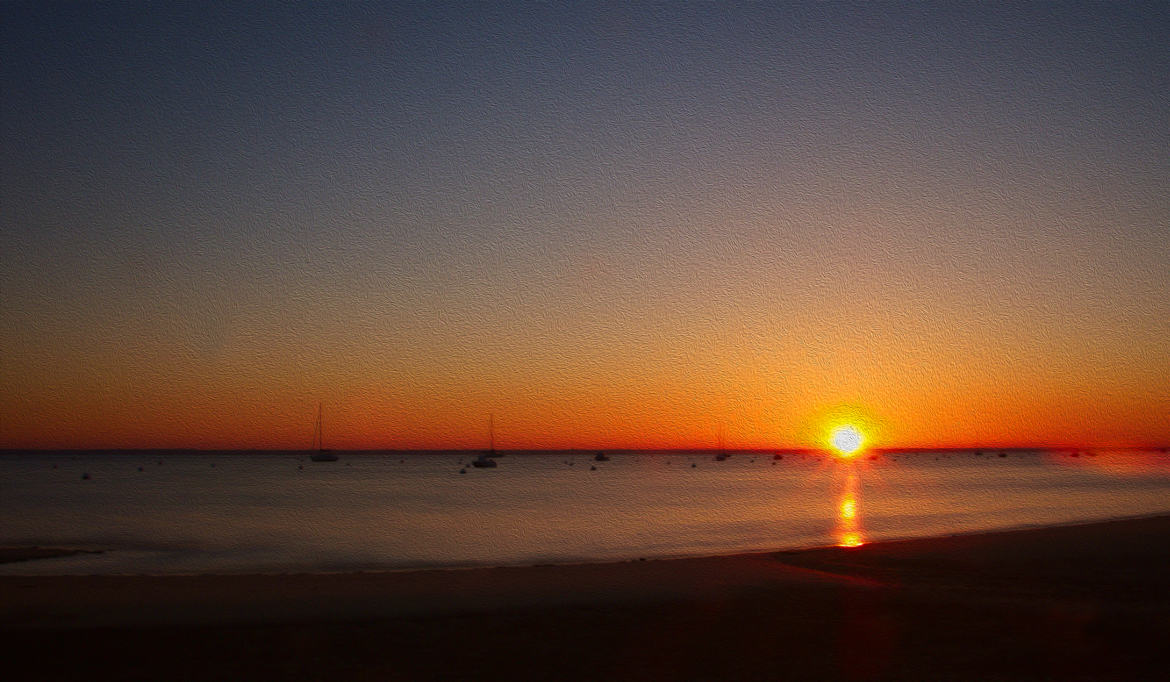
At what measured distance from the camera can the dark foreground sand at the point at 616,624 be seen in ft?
43.1

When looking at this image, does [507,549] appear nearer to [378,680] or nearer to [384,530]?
[384,530]

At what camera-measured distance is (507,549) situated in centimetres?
3944

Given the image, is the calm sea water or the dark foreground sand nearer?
the dark foreground sand

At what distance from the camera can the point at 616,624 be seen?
1672cm

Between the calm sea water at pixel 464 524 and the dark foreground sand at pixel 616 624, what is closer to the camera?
the dark foreground sand at pixel 616 624

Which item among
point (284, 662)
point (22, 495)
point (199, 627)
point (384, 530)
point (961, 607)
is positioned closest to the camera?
point (284, 662)

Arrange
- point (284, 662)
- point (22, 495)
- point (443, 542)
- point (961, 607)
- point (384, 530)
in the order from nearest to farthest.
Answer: point (284, 662) < point (961, 607) < point (443, 542) < point (384, 530) < point (22, 495)

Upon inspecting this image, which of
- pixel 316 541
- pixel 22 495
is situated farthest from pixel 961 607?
pixel 22 495

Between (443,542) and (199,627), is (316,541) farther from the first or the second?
(199,627)

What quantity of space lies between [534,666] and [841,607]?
774 cm

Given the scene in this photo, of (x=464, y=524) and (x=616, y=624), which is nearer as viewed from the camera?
(x=616, y=624)

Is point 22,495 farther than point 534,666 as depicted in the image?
Yes

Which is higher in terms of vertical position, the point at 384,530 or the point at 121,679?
the point at 121,679

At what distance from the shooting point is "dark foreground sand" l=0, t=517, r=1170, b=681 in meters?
13.1
